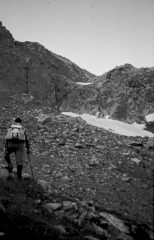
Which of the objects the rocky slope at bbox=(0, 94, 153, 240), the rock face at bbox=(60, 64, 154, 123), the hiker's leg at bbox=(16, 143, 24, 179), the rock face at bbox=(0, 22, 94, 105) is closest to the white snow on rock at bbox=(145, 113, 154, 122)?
the rock face at bbox=(60, 64, 154, 123)

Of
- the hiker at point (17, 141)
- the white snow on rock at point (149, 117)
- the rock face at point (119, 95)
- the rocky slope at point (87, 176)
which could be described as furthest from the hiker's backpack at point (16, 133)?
the rock face at point (119, 95)

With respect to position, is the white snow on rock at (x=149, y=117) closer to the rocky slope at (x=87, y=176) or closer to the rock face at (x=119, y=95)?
the rock face at (x=119, y=95)

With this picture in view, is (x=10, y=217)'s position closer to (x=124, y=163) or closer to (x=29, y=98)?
(x=124, y=163)

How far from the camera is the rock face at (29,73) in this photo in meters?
35.9

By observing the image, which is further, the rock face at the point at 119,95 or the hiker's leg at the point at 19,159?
the rock face at the point at 119,95

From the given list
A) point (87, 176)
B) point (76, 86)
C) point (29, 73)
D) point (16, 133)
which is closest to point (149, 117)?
point (76, 86)

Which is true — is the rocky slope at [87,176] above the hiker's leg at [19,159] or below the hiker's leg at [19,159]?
below

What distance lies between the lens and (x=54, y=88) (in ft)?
157

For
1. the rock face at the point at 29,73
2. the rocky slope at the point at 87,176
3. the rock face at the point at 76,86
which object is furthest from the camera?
the rock face at the point at 76,86

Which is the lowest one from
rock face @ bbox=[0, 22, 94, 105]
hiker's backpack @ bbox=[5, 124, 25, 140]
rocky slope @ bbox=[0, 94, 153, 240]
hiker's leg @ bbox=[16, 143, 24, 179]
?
rocky slope @ bbox=[0, 94, 153, 240]

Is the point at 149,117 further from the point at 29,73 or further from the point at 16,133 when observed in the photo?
the point at 16,133

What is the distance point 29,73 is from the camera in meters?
40.9

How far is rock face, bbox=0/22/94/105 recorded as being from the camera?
1415 inches

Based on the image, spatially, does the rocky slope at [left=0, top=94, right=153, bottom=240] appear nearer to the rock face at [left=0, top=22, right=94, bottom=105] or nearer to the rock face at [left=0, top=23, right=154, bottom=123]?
the rock face at [left=0, top=22, right=94, bottom=105]
